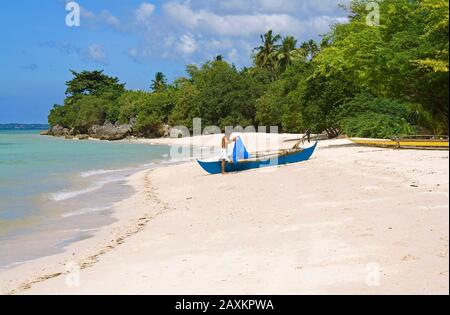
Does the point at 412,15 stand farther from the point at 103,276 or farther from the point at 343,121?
the point at 103,276

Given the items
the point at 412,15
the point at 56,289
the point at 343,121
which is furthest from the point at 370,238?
the point at 343,121

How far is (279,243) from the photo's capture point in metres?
9.09

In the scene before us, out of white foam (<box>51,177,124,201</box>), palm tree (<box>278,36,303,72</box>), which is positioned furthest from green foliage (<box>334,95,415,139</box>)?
palm tree (<box>278,36,303,72</box>)

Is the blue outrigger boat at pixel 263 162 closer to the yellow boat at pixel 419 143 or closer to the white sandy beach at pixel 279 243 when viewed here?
the yellow boat at pixel 419 143

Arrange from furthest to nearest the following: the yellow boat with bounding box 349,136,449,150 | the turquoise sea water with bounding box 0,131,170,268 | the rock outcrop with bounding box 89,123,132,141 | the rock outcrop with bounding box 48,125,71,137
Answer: the rock outcrop with bounding box 48,125,71,137 → the rock outcrop with bounding box 89,123,132,141 → the yellow boat with bounding box 349,136,449,150 → the turquoise sea water with bounding box 0,131,170,268

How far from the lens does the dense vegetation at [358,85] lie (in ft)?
74.2

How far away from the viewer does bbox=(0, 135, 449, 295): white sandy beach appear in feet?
21.8

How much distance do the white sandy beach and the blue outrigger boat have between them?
499cm

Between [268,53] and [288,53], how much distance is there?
5581 millimetres

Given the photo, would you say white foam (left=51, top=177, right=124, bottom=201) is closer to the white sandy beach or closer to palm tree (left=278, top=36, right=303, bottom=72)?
the white sandy beach

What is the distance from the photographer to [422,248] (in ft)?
23.6

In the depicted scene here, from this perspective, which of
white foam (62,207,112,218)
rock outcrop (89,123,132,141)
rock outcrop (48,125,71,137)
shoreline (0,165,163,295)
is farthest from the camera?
rock outcrop (48,125,71,137)

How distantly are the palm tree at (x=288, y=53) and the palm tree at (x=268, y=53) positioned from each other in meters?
1.31

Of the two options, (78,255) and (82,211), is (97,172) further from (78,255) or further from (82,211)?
(78,255)
